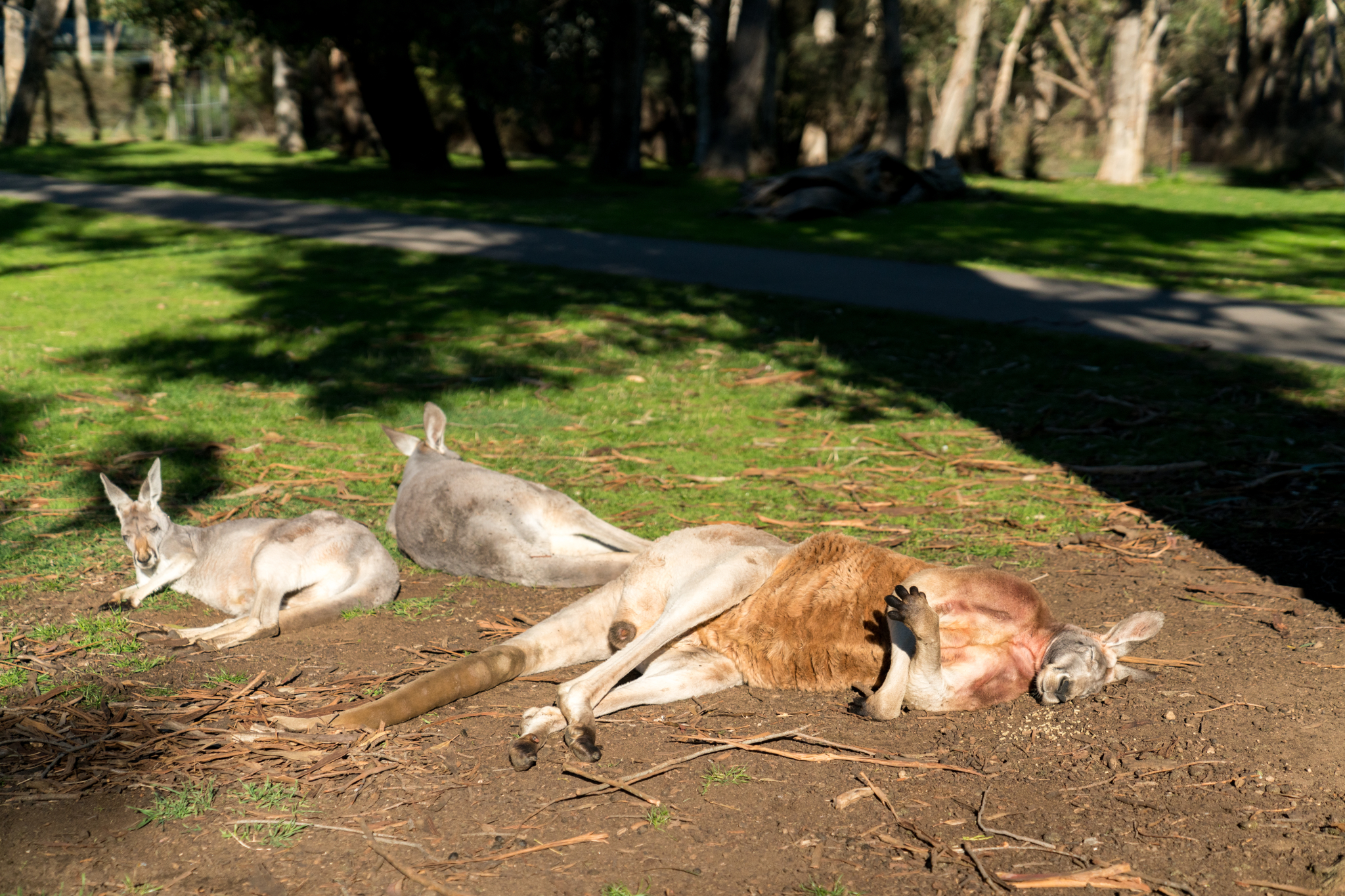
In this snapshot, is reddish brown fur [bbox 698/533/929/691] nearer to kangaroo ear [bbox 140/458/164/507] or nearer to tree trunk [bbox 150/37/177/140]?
kangaroo ear [bbox 140/458/164/507]

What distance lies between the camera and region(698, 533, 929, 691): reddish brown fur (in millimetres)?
3631

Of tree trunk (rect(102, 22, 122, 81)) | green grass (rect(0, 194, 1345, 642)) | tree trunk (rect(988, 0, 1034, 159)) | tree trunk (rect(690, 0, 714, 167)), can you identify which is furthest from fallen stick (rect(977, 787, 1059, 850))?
tree trunk (rect(102, 22, 122, 81))

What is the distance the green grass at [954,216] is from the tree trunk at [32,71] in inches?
39.1

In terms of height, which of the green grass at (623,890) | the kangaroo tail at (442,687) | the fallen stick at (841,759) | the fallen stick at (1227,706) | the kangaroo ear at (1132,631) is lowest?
the green grass at (623,890)

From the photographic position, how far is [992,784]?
3139 millimetres

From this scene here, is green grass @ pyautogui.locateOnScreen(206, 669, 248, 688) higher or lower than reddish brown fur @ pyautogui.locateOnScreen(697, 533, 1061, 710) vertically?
lower

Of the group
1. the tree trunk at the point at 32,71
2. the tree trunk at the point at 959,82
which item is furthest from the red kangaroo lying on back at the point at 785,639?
the tree trunk at the point at 32,71

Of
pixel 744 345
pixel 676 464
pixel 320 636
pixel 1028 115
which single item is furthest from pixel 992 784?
pixel 1028 115

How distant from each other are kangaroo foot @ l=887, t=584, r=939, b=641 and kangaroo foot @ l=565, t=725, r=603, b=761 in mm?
988

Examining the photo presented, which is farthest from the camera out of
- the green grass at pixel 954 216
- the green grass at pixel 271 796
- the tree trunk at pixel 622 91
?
the tree trunk at pixel 622 91

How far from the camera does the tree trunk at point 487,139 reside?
A: 939 inches

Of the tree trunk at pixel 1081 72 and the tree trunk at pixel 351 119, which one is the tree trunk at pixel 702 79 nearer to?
the tree trunk at pixel 351 119

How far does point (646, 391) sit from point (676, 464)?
1.78 m

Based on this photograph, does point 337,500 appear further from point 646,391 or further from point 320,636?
point 646,391
